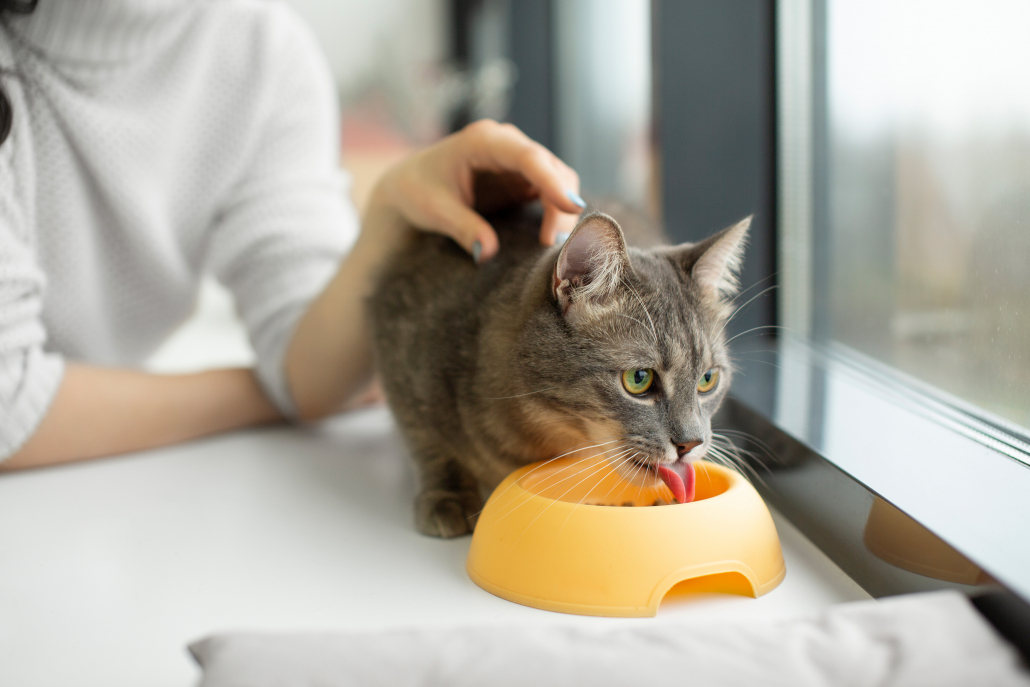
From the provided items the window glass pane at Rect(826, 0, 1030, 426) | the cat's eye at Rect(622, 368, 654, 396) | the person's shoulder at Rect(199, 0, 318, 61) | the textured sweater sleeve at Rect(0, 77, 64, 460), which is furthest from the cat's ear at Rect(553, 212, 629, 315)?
the person's shoulder at Rect(199, 0, 318, 61)

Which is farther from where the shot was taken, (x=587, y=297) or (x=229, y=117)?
(x=229, y=117)

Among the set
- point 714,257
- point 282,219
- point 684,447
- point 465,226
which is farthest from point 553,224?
point 282,219

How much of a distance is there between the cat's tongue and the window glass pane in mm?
439

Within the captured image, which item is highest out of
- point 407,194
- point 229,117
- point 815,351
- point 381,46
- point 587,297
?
point 381,46

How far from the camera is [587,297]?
0.98 meters

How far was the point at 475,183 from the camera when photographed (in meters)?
1.23

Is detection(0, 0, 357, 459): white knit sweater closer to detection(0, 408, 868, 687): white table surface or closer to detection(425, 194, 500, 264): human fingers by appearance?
detection(0, 408, 868, 687): white table surface

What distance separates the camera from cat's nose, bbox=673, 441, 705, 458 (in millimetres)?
917

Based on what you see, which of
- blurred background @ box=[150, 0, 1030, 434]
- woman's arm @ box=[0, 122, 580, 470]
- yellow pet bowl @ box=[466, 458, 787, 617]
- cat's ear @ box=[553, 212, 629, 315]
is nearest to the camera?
yellow pet bowl @ box=[466, 458, 787, 617]

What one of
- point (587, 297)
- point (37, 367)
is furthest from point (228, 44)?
point (587, 297)

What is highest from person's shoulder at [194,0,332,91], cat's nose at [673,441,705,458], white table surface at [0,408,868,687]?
person's shoulder at [194,0,332,91]

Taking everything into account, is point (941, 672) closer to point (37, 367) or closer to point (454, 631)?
point (454, 631)

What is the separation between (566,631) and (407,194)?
30.6 inches

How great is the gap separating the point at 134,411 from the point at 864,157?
4.69 ft
